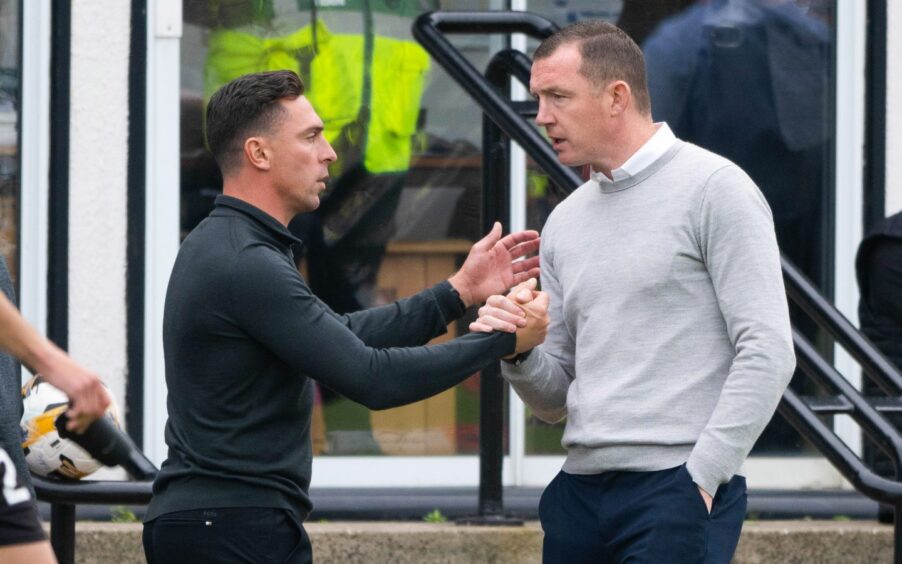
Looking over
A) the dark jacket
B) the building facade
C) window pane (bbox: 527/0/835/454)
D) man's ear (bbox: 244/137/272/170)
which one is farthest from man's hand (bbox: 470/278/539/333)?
window pane (bbox: 527/0/835/454)

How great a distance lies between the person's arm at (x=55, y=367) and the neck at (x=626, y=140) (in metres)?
1.29

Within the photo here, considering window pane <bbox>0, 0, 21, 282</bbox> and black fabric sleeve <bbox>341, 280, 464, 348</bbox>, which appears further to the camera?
window pane <bbox>0, 0, 21, 282</bbox>

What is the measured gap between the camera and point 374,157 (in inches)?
256

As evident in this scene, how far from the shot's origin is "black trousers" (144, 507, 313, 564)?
11.1 ft

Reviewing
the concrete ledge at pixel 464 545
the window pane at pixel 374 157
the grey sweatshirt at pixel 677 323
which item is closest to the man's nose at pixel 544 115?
the grey sweatshirt at pixel 677 323

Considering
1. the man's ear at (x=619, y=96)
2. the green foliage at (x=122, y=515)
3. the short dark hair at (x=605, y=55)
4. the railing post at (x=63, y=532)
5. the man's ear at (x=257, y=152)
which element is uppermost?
the short dark hair at (x=605, y=55)

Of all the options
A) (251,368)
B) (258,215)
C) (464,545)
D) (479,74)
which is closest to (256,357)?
(251,368)

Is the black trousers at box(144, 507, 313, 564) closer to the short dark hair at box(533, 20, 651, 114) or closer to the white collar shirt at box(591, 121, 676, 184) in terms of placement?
the white collar shirt at box(591, 121, 676, 184)

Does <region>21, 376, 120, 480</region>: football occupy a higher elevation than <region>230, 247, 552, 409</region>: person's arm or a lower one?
lower

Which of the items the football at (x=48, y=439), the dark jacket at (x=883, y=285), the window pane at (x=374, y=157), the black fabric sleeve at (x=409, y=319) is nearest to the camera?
the black fabric sleeve at (x=409, y=319)

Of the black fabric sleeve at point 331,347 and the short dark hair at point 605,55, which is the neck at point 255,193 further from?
the short dark hair at point 605,55

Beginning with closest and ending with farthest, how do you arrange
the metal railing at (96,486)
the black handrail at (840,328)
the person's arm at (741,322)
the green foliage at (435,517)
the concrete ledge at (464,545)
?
1. the person's arm at (741,322)
2. the metal railing at (96,486)
3. the black handrail at (840,328)
4. the concrete ledge at (464,545)
5. the green foliage at (435,517)

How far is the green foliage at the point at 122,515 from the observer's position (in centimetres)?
591

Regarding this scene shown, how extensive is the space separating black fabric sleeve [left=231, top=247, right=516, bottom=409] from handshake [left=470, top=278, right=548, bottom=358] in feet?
0.08
